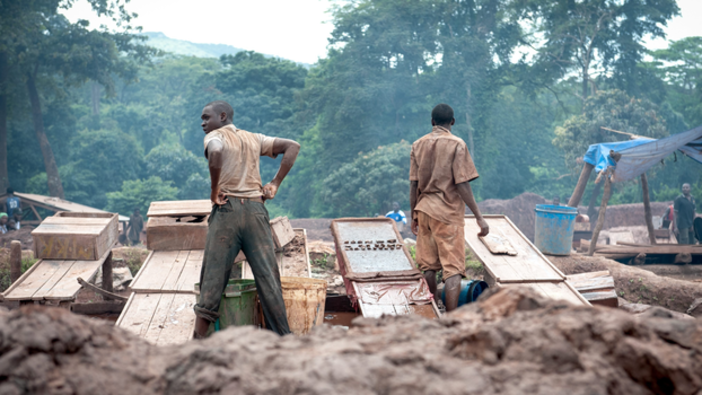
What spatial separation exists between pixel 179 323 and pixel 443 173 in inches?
101

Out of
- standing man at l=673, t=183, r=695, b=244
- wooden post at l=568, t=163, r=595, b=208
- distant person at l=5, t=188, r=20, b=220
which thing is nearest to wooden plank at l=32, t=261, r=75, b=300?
wooden post at l=568, t=163, r=595, b=208

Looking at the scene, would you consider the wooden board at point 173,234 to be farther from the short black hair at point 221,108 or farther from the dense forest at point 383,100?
the dense forest at point 383,100

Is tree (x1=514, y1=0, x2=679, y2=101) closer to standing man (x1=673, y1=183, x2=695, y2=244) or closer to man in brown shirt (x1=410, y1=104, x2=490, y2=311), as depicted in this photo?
standing man (x1=673, y1=183, x2=695, y2=244)

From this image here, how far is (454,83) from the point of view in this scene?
2833 centimetres

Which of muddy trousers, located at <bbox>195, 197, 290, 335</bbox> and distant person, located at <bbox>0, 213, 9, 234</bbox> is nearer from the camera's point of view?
muddy trousers, located at <bbox>195, 197, 290, 335</bbox>

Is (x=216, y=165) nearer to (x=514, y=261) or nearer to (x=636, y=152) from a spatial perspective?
(x=514, y=261)

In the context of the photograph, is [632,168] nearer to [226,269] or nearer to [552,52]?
[226,269]

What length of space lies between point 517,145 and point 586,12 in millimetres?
8537

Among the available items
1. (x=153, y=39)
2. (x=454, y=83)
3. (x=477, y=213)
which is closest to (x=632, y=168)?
(x=477, y=213)

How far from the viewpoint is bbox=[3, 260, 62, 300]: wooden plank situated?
4941mm

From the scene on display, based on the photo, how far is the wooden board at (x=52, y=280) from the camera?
A: 4.96m

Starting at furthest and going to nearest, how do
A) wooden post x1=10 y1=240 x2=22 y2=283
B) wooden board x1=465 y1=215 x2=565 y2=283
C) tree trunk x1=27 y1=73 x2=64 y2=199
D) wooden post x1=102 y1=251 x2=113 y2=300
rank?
tree trunk x1=27 y1=73 x2=64 y2=199 < wooden post x1=102 y1=251 x2=113 y2=300 < wooden post x1=10 y1=240 x2=22 y2=283 < wooden board x1=465 y1=215 x2=565 y2=283

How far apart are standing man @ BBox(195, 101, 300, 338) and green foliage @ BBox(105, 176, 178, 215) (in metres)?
22.2

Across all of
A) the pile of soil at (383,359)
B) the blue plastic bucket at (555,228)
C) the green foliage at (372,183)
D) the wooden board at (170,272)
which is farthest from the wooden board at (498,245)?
the green foliage at (372,183)
